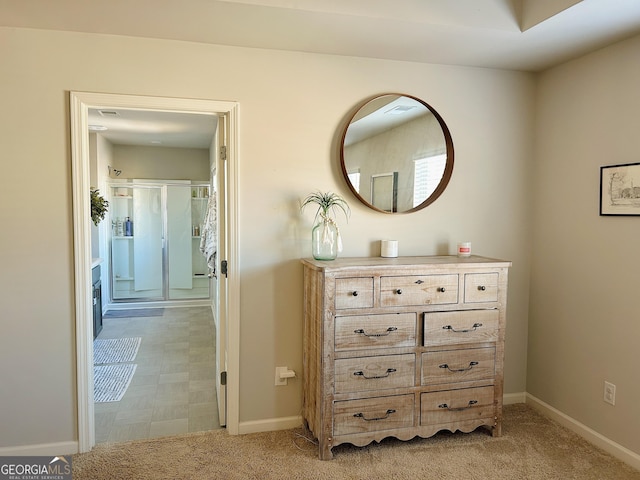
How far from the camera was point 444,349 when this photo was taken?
258cm

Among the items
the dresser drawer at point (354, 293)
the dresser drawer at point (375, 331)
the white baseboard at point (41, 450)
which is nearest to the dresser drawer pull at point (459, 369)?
the dresser drawer at point (375, 331)

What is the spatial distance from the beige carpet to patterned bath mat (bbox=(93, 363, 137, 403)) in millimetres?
794

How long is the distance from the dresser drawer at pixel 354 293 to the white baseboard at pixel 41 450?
5.52 feet

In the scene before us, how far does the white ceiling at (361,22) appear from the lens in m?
2.09

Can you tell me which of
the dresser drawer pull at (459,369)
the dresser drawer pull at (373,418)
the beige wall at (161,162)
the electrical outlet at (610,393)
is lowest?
the dresser drawer pull at (373,418)

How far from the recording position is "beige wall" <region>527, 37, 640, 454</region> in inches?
97.1

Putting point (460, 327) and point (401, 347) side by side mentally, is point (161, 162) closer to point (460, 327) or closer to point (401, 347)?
point (401, 347)

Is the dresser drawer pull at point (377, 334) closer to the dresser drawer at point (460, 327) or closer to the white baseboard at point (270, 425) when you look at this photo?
the dresser drawer at point (460, 327)

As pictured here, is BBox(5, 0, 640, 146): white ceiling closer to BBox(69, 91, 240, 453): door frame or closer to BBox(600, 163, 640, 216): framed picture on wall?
BBox(69, 91, 240, 453): door frame

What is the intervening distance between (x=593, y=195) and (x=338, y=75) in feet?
5.53

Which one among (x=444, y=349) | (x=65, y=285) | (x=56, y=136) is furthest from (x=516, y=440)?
(x=56, y=136)

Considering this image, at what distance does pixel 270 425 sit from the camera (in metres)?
2.79

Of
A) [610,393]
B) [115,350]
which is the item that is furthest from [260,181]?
[115,350]

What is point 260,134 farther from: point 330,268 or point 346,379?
point 346,379
